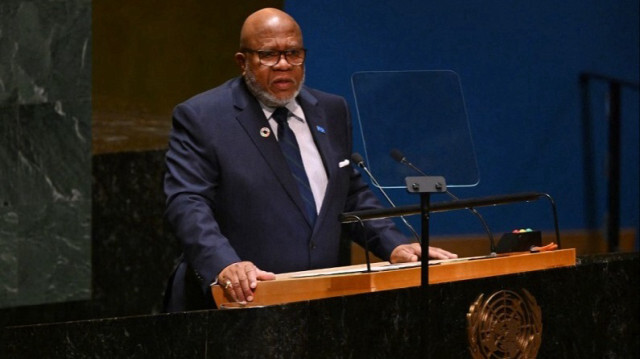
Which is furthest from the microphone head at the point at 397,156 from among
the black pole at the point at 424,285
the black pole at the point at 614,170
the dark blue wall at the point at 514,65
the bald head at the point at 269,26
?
the black pole at the point at 614,170

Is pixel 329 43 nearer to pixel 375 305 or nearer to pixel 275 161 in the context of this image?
pixel 275 161

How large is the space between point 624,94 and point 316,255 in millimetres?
3107

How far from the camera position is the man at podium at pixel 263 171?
333 cm

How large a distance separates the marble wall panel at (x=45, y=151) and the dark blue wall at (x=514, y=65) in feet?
3.09

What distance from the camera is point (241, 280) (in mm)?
2717

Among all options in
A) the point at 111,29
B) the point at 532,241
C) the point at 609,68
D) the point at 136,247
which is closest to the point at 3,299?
the point at 136,247

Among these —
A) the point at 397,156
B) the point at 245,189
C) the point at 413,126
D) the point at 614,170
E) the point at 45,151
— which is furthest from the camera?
the point at 614,170

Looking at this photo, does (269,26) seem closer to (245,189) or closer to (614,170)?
(245,189)

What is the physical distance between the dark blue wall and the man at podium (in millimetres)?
1744

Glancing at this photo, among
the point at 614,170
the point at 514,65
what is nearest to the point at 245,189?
the point at 514,65

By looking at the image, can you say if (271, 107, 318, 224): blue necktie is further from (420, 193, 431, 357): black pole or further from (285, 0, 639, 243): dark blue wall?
(285, 0, 639, 243): dark blue wall

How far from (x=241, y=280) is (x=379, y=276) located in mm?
306

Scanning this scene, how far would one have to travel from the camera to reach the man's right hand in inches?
106

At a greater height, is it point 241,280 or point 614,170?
point 241,280
